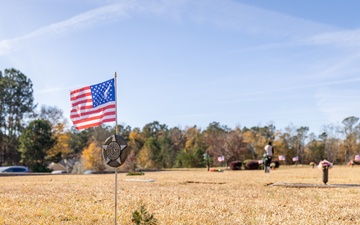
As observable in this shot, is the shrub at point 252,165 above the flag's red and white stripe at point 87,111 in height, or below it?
below

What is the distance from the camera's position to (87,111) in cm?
881

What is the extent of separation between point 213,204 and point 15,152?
189 feet

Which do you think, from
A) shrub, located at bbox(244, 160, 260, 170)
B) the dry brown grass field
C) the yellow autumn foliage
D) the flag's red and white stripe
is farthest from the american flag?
Result: the yellow autumn foliage

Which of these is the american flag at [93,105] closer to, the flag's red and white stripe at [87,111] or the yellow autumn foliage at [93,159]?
the flag's red and white stripe at [87,111]

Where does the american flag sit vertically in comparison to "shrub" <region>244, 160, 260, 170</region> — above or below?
above

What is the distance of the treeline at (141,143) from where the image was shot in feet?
175

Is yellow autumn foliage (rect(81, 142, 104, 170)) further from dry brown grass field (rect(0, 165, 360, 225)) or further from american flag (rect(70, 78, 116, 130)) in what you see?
american flag (rect(70, 78, 116, 130))

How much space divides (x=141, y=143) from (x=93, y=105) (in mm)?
77603

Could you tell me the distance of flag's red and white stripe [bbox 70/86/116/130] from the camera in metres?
8.27

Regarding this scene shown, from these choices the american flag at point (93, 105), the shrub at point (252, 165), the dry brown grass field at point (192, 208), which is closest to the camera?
the dry brown grass field at point (192, 208)

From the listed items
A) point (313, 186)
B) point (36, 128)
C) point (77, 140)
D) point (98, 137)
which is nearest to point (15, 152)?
point (36, 128)

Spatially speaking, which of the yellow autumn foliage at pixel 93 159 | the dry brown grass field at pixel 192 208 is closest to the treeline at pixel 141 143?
the yellow autumn foliage at pixel 93 159

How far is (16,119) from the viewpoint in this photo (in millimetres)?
66375

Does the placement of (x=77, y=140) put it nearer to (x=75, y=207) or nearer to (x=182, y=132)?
(x=182, y=132)
